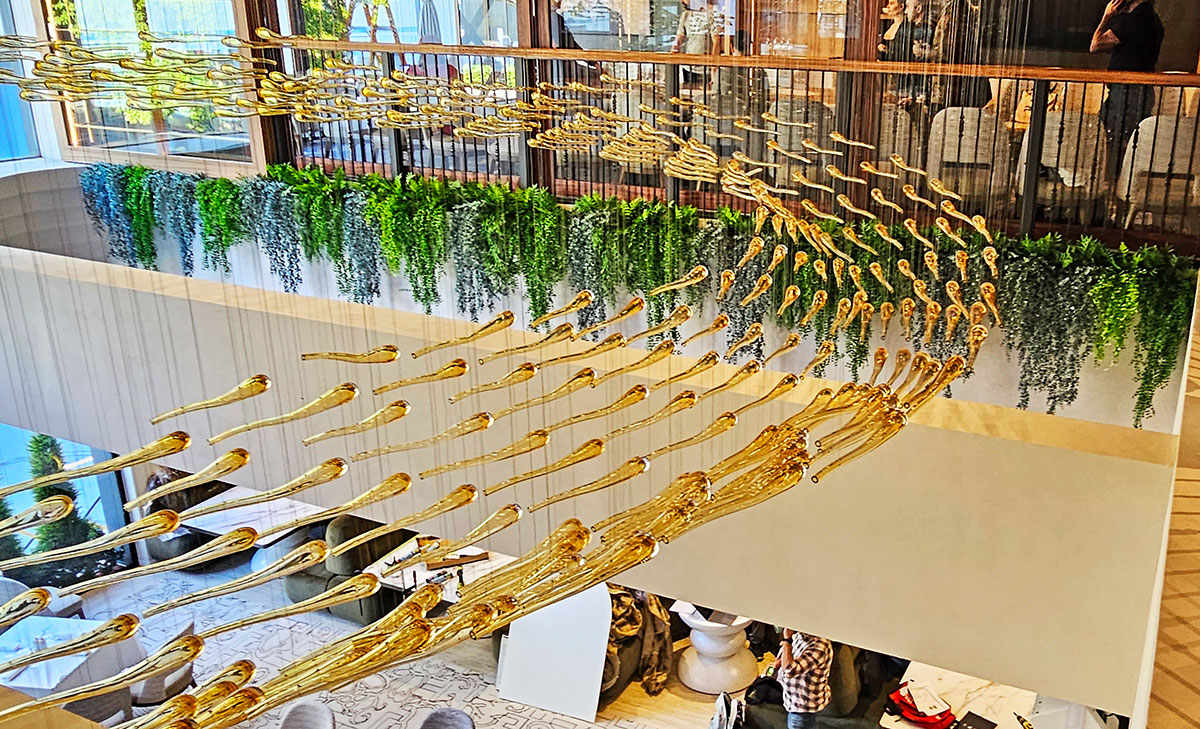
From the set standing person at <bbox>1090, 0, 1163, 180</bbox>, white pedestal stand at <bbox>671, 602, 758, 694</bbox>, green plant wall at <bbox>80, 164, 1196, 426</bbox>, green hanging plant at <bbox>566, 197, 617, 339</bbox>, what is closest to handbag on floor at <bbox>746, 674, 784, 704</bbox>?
white pedestal stand at <bbox>671, 602, 758, 694</bbox>

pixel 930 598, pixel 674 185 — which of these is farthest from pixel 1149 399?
pixel 674 185

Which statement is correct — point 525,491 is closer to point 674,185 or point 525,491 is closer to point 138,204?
point 674,185

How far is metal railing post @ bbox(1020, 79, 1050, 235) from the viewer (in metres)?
5.82

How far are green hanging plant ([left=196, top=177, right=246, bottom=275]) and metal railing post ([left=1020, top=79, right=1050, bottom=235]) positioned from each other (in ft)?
18.8

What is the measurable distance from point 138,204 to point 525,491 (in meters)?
5.11

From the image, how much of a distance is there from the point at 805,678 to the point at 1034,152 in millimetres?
3584

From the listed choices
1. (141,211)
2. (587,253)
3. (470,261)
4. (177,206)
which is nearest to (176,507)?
(141,211)

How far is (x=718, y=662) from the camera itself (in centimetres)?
822

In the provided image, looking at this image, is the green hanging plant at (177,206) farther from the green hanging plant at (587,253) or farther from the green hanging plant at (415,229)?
the green hanging plant at (587,253)

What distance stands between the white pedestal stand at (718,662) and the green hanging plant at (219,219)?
464 cm

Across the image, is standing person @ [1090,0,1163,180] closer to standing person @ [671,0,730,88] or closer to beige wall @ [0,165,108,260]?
standing person @ [671,0,730,88]

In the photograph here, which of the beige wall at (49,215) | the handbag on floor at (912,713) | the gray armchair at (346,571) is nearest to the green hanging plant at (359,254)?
the gray armchair at (346,571)

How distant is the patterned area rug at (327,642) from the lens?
831 centimetres

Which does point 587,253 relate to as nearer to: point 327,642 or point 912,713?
point 327,642
